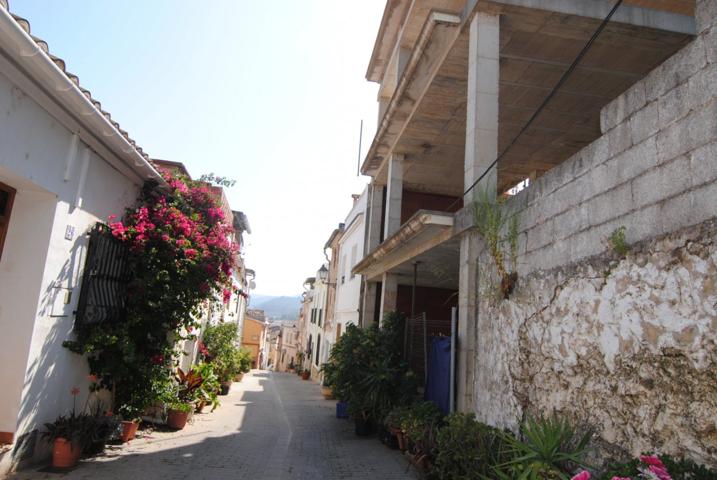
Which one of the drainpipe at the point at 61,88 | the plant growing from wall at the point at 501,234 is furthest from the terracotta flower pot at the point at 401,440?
the drainpipe at the point at 61,88

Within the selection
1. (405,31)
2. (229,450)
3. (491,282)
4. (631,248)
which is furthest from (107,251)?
(405,31)

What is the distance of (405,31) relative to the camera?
1159 cm

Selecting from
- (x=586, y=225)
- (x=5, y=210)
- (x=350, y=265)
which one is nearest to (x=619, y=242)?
(x=586, y=225)

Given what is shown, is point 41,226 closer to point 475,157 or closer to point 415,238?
point 415,238

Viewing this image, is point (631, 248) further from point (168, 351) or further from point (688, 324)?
point (168, 351)

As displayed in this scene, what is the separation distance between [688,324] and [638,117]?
1550 mm

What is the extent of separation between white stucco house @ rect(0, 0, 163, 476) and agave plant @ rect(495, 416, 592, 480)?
5.02 metres

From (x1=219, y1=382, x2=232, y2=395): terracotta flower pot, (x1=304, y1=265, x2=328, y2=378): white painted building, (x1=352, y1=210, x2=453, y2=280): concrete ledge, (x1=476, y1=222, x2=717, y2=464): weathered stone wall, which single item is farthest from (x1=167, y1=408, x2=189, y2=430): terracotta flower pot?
(x1=304, y1=265, x2=328, y2=378): white painted building

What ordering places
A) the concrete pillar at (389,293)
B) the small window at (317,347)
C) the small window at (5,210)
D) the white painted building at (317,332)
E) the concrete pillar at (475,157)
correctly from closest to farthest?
the small window at (5,210) < the concrete pillar at (475,157) < the concrete pillar at (389,293) < the white painted building at (317,332) < the small window at (317,347)

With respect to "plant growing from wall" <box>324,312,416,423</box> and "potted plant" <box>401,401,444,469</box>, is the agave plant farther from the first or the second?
"plant growing from wall" <box>324,312,416,423</box>

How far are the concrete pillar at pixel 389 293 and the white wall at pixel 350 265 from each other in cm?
385

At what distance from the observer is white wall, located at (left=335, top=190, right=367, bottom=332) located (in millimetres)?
15859

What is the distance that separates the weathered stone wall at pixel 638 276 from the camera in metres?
2.78

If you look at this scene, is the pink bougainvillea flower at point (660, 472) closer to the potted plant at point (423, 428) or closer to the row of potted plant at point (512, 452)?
the row of potted plant at point (512, 452)
